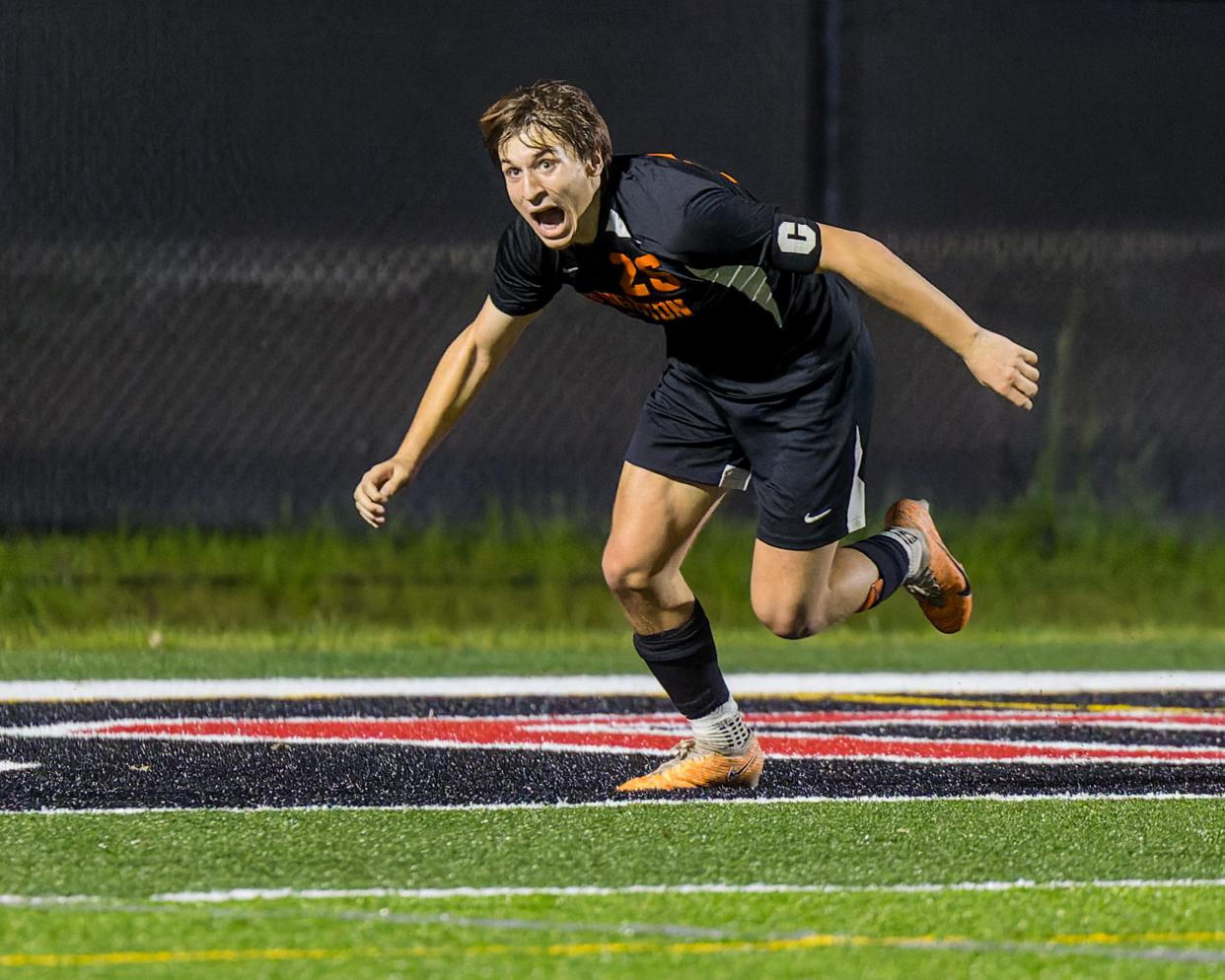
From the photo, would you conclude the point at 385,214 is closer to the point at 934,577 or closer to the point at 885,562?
the point at 934,577

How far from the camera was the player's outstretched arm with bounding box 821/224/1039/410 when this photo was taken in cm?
459

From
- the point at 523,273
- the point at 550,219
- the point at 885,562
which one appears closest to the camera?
the point at 550,219

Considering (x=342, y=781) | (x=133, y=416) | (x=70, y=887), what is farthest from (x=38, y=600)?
(x=70, y=887)

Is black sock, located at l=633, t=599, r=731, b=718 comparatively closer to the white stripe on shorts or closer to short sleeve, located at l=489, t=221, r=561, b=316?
the white stripe on shorts

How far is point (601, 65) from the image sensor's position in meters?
9.33

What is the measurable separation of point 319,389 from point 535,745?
147 inches

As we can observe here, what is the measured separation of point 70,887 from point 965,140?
672cm

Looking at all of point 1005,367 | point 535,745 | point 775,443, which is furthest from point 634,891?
point 535,745

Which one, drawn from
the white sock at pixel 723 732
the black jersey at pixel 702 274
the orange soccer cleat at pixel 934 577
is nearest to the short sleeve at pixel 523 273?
the black jersey at pixel 702 274

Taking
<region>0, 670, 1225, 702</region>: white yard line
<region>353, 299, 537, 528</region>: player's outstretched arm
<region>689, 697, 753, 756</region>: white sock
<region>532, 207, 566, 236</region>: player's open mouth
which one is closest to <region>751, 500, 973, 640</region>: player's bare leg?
<region>689, 697, 753, 756</region>: white sock

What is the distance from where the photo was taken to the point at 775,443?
5.25 meters

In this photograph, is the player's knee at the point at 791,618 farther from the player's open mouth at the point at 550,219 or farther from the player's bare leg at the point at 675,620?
the player's open mouth at the point at 550,219

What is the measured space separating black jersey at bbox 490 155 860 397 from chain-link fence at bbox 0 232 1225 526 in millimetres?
4267

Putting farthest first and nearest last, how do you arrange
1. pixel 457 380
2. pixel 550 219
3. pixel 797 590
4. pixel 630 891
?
pixel 797 590, pixel 457 380, pixel 550 219, pixel 630 891
